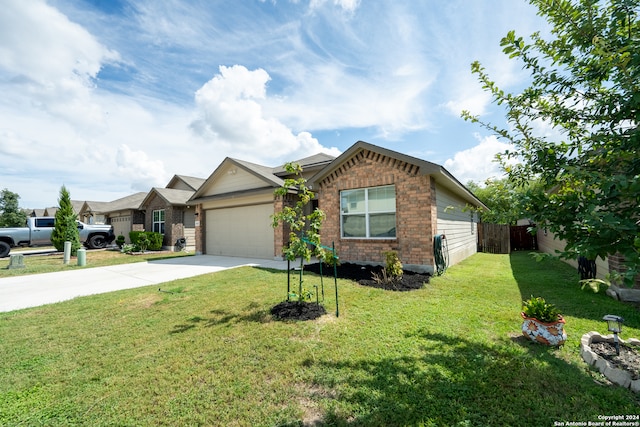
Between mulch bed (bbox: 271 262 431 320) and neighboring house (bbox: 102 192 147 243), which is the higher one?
neighboring house (bbox: 102 192 147 243)

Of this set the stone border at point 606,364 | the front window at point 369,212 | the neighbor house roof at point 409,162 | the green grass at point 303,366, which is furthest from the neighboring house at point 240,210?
the stone border at point 606,364

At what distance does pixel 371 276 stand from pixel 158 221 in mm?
17343

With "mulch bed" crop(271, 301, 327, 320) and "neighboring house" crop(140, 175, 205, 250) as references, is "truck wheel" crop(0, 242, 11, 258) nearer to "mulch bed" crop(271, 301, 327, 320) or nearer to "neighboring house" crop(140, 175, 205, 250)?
"neighboring house" crop(140, 175, 205, 250)

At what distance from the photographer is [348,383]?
2.72 m

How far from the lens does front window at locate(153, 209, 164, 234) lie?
18.4m

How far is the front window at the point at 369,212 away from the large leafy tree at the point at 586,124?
212 inches

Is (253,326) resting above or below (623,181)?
below

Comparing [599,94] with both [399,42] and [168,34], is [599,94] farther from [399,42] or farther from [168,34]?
[168,34]

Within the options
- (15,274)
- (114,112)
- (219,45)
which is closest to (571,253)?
(219,45)

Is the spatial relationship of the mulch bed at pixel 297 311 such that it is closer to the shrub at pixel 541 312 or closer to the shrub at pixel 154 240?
the shrub at pixel 541 312

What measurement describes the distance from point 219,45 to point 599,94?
9051mm

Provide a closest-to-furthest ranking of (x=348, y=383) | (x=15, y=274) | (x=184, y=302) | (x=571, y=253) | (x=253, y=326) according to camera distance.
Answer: (x=571, y=253) → (x=348, y=383) → (x=253, y=326) → (x=184, y=302) → (x=15, y=274)

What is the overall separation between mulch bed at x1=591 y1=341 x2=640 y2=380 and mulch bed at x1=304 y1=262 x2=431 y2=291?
3326 mm

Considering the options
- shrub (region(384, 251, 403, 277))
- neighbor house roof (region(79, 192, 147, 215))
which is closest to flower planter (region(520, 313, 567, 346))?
shrub (region(384, 251, 403, 277))
